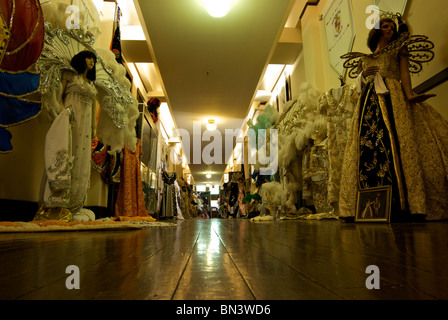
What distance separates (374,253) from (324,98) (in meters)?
2.77

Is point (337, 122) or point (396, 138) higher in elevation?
point (337, 122)

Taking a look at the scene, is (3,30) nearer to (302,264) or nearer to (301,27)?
(302,264)

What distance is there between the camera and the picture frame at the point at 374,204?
6.26 ft

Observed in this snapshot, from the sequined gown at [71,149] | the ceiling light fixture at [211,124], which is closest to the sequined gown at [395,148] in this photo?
the sequined gown at [71,149]

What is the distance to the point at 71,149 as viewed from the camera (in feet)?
7.72

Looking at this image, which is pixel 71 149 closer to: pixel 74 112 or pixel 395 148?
pixel 74 112

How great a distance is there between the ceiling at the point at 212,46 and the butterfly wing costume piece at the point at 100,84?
1.97 meters

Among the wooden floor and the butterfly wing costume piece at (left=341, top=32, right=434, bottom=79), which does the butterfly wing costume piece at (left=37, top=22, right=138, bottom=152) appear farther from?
the butterfly wing costume piece at (left=341, top=32, right=434, bottom=79)

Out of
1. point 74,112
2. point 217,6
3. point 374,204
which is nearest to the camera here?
point 374,204

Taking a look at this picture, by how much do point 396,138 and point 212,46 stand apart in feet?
13.5

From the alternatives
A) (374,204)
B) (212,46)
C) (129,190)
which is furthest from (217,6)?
(374,204)

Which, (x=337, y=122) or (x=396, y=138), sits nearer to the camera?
(x=396, y=138)

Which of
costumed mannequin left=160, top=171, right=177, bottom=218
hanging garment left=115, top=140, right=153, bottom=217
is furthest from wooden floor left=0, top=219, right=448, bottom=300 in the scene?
costumed mannequin left=160, top=171, right=177, bottom=218
